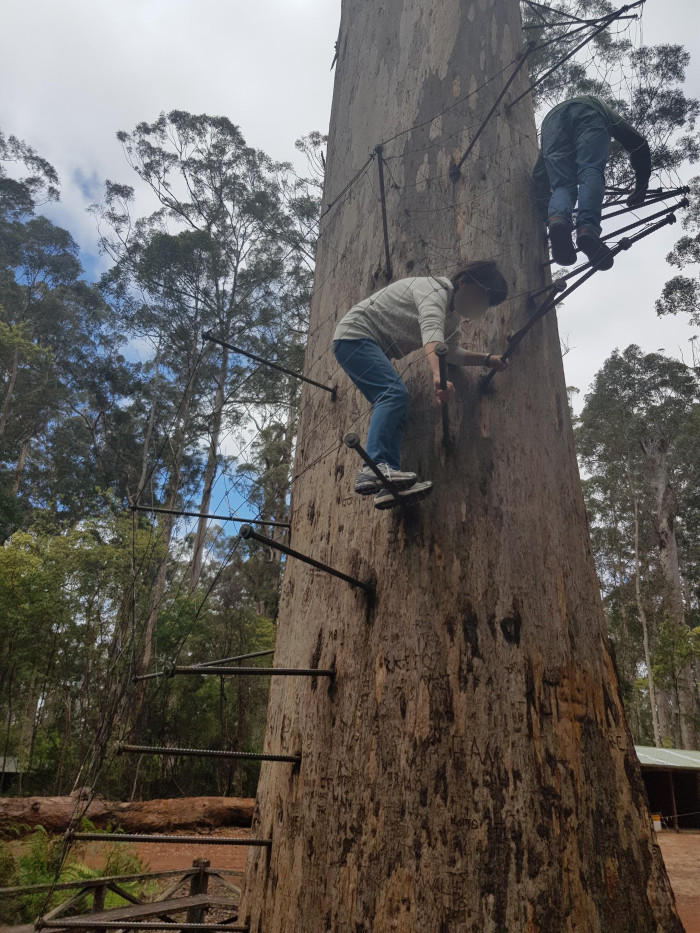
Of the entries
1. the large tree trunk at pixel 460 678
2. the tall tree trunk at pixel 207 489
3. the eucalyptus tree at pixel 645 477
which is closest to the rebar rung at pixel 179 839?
the large tree trunk at pixel 460 678

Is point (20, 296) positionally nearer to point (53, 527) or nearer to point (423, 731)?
point (53, 527)

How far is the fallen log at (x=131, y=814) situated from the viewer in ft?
30.4

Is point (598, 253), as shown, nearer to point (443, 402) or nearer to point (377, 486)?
point (443, 402)

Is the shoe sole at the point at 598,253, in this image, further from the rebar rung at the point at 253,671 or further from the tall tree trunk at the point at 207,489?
the tall tree trunk at the point at 207,489

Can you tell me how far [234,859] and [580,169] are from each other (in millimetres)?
9574

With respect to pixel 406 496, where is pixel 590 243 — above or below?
above

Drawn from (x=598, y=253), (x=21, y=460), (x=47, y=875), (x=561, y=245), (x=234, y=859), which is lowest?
(x=234, y=859)

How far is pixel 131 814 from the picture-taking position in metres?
10.0

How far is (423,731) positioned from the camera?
61.7 inches

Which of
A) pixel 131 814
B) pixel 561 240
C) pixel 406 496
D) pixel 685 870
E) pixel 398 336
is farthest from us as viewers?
pixel 131 814

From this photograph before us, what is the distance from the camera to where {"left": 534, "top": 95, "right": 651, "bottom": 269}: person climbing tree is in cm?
237

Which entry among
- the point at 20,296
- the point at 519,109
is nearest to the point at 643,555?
the point at 519,109

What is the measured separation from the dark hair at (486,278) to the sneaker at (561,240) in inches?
14.8

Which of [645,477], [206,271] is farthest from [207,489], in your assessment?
[645,477]
